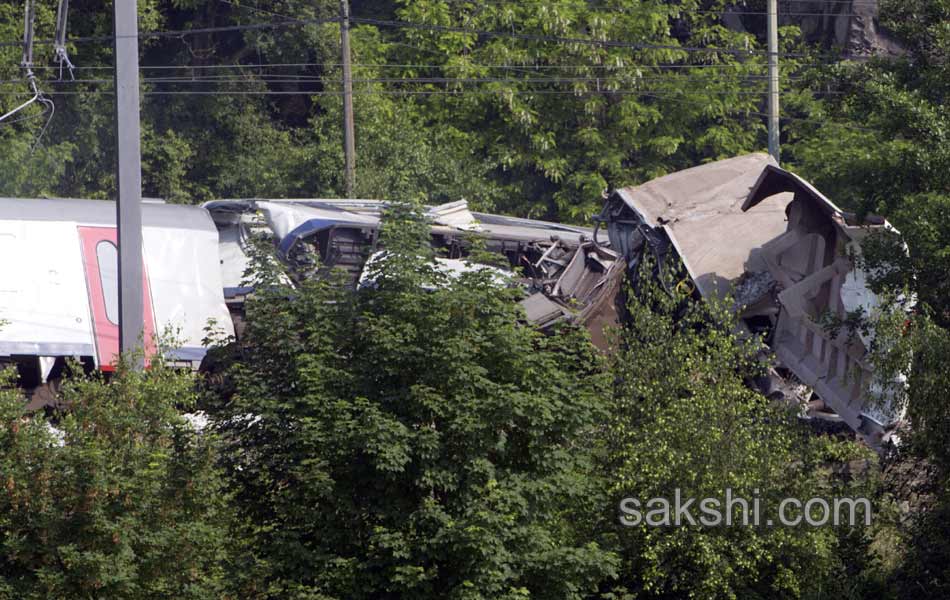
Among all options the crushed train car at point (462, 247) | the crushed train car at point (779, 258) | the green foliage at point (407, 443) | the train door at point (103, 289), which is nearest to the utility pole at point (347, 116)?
the crushed train car at point (462, 247)

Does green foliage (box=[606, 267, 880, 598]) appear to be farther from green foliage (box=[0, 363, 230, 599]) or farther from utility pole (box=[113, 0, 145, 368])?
utility pole (box=[113, 0, 145, 368])

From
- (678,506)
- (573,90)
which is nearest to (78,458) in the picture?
(678,506)

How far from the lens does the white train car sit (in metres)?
14.6

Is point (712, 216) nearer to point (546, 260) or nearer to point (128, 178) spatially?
point (546, 260)

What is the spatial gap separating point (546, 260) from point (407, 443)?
850 cm

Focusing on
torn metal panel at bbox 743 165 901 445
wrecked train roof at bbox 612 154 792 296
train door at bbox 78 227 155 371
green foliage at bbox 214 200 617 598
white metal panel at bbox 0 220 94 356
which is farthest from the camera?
train door at bbox 78 227 155 371

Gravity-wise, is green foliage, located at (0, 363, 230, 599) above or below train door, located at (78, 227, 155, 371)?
above

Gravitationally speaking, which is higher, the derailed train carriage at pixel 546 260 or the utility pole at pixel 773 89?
the utility pole at pixel 773 89

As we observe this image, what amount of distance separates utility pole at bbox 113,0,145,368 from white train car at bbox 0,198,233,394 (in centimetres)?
436

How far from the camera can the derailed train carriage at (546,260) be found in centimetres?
1224

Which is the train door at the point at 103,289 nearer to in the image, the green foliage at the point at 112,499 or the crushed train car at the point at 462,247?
→ the crushed train car at the point at 462,247

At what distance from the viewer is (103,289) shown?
15.2 meters

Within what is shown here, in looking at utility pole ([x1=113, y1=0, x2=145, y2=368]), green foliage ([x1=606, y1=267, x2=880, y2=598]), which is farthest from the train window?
green foliage ([x1=606, y1=267, x2=880, y2=598])

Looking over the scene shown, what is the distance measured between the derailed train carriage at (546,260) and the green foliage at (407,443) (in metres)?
3.70
